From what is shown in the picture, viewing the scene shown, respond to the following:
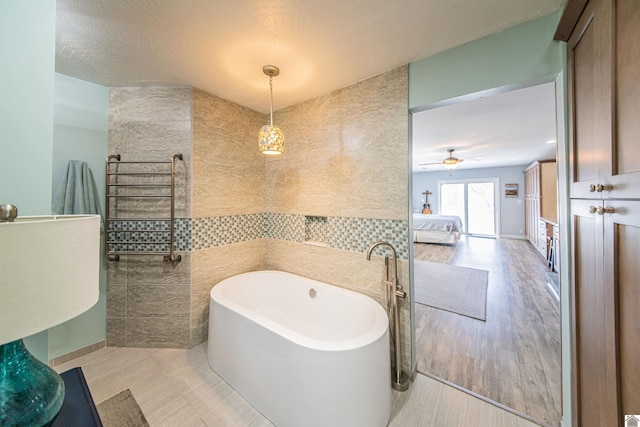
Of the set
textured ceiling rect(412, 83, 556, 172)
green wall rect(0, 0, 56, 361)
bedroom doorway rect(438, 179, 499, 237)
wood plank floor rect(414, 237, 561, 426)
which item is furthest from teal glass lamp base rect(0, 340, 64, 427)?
bedroom doorway rect(438, 179, 499, 237)

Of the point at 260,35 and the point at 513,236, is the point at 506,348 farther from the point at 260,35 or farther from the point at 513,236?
the point at 513,236

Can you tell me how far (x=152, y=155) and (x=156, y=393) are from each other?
1945 mm

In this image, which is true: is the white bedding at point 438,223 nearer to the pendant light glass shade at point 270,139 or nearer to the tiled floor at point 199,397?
the tiled floor at point 199,397

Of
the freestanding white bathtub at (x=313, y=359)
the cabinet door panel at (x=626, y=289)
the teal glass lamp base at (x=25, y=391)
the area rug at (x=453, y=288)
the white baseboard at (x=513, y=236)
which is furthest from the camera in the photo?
the white baseboard at (x=513, y=236)

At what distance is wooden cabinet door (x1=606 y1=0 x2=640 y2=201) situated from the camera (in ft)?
2.34

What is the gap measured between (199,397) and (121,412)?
462 millimetres

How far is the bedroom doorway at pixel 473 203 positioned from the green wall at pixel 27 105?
370 inches

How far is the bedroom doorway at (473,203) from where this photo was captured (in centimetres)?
768

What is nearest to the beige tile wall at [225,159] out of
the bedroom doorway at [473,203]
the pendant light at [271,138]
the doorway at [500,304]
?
the pendant light at [271,138]

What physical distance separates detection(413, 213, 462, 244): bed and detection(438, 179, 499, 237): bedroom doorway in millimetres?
1848

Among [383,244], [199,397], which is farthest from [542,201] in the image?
[199,397]

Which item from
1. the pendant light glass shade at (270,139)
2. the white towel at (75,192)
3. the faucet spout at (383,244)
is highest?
the pendant light glass shade at (270,139)

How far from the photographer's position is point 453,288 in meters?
3.53

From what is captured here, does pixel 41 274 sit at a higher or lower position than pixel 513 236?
higher
